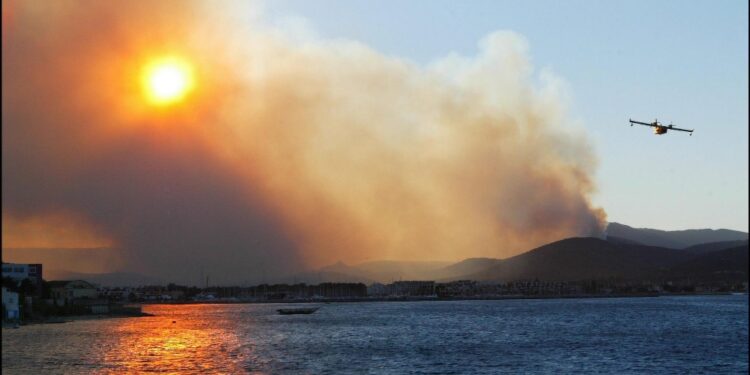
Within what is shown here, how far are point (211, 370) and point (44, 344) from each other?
131 ft

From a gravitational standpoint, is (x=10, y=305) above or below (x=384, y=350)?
above

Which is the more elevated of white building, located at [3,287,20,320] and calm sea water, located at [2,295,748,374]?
white building, located at [3,287,20,320]

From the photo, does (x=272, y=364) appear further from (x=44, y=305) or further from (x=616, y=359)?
(x=44, y=305)

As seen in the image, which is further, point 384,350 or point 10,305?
point 10,305

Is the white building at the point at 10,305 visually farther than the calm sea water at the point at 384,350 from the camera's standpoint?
Yes

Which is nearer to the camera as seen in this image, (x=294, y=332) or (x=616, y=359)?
(x=616, y=359)

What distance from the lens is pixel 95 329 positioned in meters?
148

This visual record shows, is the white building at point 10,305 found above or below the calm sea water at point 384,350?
above

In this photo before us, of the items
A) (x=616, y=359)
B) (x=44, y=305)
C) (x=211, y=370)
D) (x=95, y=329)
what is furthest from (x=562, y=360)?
(x=44, y=305)

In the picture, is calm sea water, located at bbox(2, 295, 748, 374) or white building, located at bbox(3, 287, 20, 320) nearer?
calm sea water, located at bbox(2, 295, 748, 374)

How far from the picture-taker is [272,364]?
278 ft

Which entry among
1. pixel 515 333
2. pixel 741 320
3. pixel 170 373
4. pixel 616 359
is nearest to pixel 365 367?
pixel 170 373

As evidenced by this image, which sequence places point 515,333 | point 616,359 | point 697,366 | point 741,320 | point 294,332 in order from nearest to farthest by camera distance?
point 697,366, point 616,359, point 515,333, point 294,332, point 741,320

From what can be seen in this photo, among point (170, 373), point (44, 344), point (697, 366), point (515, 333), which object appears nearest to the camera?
point (170, 373)
